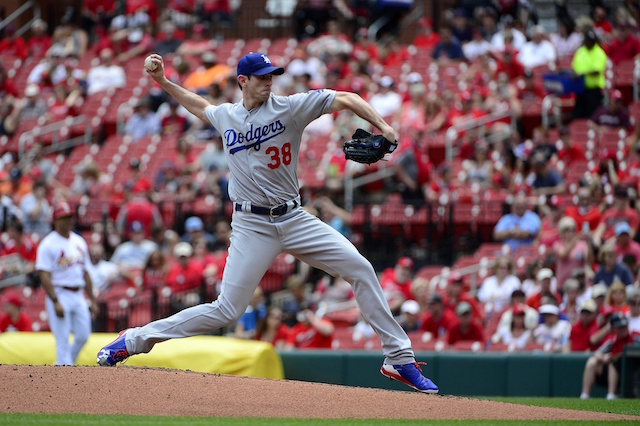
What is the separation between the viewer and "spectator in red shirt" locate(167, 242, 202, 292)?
1423cm

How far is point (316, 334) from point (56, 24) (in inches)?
536

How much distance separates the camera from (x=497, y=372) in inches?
433

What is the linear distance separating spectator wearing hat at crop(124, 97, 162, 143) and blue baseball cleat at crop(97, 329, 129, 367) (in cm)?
1164

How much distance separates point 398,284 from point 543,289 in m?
2.06

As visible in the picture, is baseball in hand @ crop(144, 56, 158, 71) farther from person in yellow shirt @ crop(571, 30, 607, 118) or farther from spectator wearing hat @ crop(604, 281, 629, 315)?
person in yellow shirt @ crop(571, 30, 607, 118)

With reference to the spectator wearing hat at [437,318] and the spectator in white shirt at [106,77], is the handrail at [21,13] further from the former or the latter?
the spectator wearing hat at [437,318]

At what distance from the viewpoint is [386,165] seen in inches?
611

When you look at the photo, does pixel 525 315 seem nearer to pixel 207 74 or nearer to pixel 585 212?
pixel 585 212

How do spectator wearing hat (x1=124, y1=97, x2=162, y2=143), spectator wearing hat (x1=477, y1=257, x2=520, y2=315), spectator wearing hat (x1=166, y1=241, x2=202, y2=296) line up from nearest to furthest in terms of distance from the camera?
spectator wearing hat (x1=477, y1=257, x2=520, y2=315), spectator wearing hat (x1=166, y1=241, x2=202, y2=296), spectator wearing hat (x1=124, y1=97, x2=162, y2=143)

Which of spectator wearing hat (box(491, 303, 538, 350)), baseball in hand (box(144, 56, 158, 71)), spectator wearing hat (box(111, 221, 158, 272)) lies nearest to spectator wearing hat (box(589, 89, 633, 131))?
spectator wearing hat (box(491, 303, 538, 350))

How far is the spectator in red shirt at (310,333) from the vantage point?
12.6m

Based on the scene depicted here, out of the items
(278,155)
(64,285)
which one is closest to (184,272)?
(64,285)

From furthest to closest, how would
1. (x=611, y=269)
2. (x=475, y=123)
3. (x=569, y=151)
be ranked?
(x=475, y=123), (x=569, y=151), (x=611, y=269)

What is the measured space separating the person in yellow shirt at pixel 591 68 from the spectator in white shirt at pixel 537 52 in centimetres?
142
